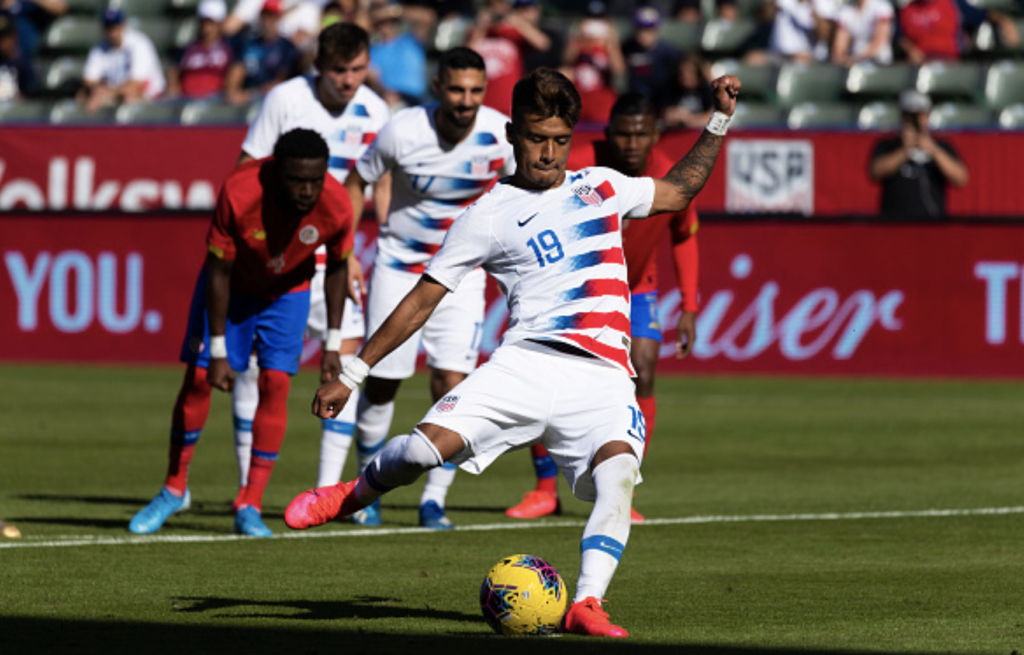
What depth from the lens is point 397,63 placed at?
873 inches

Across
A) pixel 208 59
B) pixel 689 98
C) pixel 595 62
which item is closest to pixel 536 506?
pixel 689 98

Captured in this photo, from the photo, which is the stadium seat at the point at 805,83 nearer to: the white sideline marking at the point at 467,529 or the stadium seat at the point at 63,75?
the stadium seat at the point at 63,75

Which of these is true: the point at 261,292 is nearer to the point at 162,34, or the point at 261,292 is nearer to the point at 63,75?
the point at 63,75

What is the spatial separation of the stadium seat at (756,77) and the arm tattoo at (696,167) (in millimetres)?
15560

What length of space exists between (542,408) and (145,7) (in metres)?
20.9

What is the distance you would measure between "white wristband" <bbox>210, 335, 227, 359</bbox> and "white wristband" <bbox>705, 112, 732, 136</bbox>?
326 cm

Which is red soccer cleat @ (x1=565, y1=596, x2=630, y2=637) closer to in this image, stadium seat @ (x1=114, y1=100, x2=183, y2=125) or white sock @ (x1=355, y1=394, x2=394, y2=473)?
white sock @ (x1=355, y1=394, x2=394, y2=473)

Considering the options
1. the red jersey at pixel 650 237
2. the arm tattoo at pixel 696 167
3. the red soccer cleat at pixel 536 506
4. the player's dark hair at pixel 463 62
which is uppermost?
the player's dark hair at pixel 463 62

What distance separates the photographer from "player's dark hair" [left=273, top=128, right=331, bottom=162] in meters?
9.46

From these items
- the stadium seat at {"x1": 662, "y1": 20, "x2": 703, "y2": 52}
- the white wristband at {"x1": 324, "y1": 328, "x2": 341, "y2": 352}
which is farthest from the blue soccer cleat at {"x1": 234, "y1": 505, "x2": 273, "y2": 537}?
the stadium seat at {"x1": 662, "y1": 20, "x2": 703, "y2": 52}

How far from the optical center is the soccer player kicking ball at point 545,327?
7.15 metres

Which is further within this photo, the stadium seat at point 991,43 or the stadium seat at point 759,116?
the stadium seat at point 991,43

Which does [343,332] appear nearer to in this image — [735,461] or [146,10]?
[735,461]

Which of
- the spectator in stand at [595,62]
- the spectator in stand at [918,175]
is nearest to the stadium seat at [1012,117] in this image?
the spectator in stand at [918,175]
